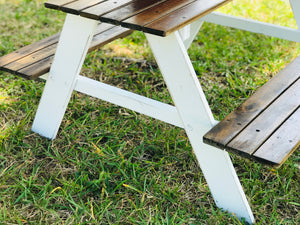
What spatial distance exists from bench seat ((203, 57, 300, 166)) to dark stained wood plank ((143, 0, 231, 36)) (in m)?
0.41

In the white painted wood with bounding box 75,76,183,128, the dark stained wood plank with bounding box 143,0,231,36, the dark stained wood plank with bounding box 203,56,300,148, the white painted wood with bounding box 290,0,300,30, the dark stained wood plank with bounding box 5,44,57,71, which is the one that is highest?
the white painted wood with bounding box 290,0,300,30

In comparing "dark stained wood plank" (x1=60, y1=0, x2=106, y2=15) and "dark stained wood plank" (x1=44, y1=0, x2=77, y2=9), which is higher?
"dark stained wood plank" (x1=60, y1=0, x2=106, y2=15)

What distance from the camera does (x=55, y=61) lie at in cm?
207

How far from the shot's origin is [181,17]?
5.49ft

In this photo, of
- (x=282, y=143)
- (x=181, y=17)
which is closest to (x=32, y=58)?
(x=181, y=17)

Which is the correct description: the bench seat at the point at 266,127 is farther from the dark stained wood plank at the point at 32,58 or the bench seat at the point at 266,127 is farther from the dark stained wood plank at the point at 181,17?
the dark stained wood plank at the point at 32,58

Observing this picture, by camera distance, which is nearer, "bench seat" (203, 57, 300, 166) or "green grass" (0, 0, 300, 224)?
"bench seat" (203, 57, 300, 166)

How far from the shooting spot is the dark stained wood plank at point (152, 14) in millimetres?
1617

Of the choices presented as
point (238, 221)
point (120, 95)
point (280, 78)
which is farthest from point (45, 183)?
point (280, 78)

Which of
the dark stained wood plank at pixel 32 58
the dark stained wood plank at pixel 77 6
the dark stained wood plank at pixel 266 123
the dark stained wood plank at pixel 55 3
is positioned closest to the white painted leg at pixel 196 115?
the dark stained wood plank at pixel 266 123

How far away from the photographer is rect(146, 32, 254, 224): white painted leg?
170cm

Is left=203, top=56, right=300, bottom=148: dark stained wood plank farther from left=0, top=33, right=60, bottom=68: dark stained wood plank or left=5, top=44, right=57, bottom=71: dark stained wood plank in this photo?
left=0, top=33, right=60, bottom=68: dark stained wood plank

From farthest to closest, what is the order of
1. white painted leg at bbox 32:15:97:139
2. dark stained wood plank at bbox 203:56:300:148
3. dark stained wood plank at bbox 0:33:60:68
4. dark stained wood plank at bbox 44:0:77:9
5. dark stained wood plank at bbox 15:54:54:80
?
dark stained wood plank at bbox 0:33:60:68
dark stained wood plank at bbox 15:54:54:80
white painted leg at bbox 32:15:97:139
dark stained wood plank at bbox 44:0:77:9
dark stained wood plank at bbox 203:56:300:148

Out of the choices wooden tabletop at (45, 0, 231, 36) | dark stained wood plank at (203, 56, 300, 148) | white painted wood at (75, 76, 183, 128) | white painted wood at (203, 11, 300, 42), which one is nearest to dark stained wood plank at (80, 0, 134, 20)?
wooden tabletop at (45, 0, 231, 36)
